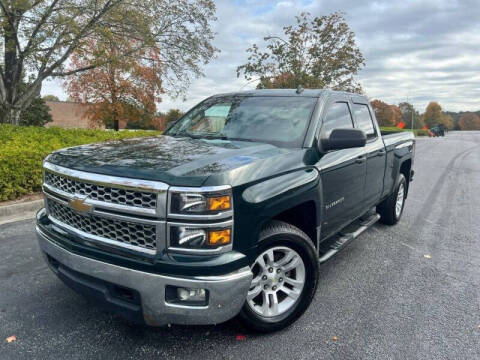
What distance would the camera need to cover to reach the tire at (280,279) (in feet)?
8.52

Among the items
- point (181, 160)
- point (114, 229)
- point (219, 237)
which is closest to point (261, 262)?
point (219, 237)

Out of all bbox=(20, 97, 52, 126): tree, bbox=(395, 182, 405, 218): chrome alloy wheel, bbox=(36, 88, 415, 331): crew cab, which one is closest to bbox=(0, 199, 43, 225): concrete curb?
bbox=(36, 88, 415, 331): crew cab

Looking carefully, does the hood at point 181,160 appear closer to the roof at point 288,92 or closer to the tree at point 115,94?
the roof at point 288,92

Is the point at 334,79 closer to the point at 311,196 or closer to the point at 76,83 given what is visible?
the point at 76,83

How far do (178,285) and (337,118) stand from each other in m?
2.52

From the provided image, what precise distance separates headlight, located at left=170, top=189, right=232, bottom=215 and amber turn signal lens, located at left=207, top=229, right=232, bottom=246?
0.43 ft

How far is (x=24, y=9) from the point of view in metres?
9.09

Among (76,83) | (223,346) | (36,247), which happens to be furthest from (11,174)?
(76,83)

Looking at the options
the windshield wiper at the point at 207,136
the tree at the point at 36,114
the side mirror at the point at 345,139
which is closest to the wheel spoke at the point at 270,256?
the side mirror at the point at 345,139

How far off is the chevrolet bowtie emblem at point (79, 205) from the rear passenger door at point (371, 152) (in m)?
3.02

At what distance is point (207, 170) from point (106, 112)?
905 inches

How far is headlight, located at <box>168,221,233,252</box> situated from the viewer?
7.13ft

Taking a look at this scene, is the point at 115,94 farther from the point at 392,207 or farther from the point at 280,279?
the point at 280,279

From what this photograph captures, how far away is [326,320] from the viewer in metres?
2.97
